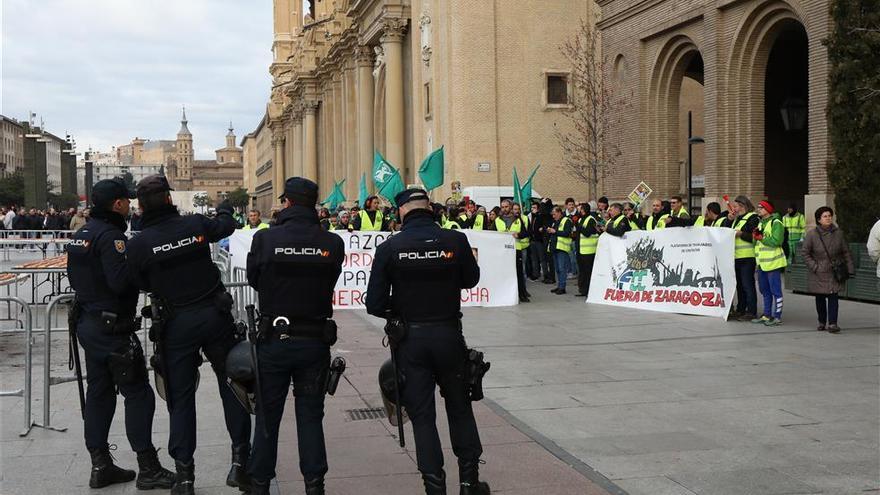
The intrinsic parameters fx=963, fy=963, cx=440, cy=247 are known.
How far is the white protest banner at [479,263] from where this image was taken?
17.7 m

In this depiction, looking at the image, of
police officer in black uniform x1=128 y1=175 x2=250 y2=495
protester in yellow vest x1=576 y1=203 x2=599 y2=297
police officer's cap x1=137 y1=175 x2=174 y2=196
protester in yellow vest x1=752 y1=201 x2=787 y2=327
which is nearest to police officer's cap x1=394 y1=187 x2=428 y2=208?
police officer in black uniform x1=128 y1=175 x2=250 y2=495

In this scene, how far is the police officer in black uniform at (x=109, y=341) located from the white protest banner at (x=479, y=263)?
1091 cm

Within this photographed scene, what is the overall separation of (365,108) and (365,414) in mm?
46722

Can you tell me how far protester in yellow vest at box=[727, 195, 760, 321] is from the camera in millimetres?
14594

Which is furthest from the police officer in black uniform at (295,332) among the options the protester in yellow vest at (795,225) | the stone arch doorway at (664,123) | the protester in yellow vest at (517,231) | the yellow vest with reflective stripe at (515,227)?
the stone arch doorway at (664,123)

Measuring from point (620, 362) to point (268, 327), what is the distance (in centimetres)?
634

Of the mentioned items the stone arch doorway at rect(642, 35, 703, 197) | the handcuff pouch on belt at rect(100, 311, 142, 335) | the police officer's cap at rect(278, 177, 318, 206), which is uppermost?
the stone arch doorway at rect(642, 35, 703, 197)

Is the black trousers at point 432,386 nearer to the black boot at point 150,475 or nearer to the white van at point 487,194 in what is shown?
the black boot at point 150,475

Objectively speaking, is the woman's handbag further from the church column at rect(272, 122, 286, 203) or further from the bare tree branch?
the church column at rect(272, 122, 286, 203)

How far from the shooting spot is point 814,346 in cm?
1221

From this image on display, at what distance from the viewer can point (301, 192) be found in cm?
604

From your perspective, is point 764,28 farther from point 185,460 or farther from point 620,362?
point 185,460

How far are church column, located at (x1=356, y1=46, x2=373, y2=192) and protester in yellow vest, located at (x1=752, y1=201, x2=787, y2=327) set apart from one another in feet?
135

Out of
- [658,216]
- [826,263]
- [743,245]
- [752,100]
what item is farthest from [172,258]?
[752,100]
